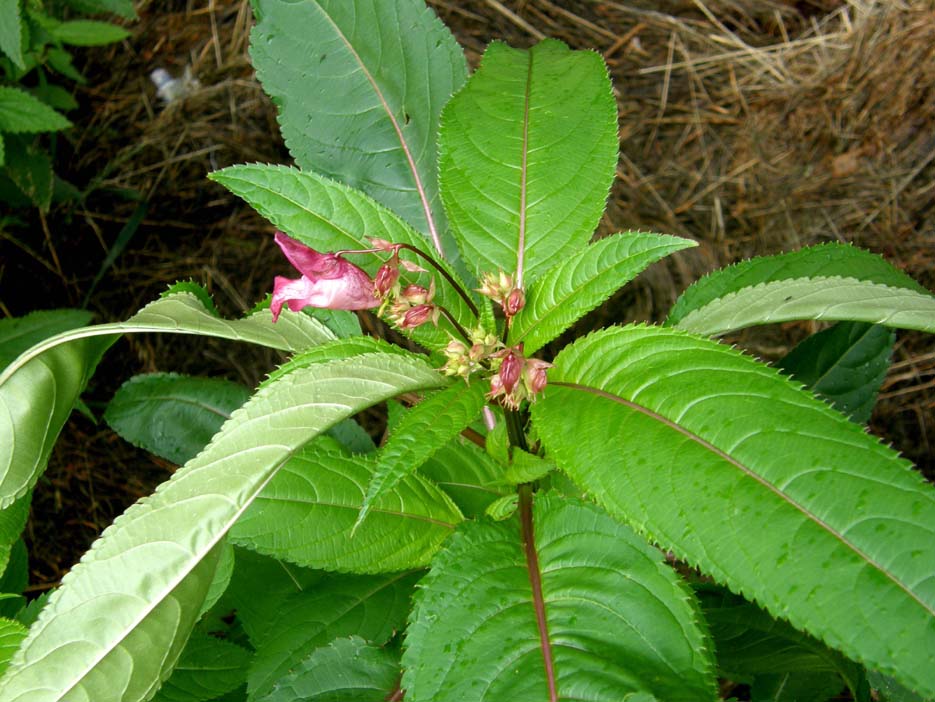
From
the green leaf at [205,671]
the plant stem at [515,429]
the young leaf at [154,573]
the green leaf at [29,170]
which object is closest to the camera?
the young leaf at [154,573]

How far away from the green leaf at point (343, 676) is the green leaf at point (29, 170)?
163 centimetres

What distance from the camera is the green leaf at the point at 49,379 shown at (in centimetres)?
92

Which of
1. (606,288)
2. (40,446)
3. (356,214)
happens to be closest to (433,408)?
(606,288)

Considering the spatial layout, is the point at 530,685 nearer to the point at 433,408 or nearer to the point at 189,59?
the point at 433,408

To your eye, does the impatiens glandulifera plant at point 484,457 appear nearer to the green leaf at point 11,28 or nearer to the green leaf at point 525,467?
the green leaf at point 525,467

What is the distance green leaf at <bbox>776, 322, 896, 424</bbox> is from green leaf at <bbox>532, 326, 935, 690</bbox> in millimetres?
789

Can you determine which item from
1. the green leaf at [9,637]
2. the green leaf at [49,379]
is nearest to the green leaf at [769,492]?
the green leaf at [49,379]

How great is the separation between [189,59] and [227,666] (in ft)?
7.13

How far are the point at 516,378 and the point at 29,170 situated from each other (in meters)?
1.87

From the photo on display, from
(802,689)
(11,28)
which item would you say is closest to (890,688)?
(802,689)

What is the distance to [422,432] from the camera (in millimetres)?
870

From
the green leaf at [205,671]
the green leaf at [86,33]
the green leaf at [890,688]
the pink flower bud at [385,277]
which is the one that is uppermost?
the green leaf at [86,33]

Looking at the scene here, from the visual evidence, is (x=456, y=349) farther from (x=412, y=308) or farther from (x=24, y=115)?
(x=24, y=115)

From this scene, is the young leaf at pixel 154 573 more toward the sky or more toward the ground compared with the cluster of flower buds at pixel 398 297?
more toward the ground
